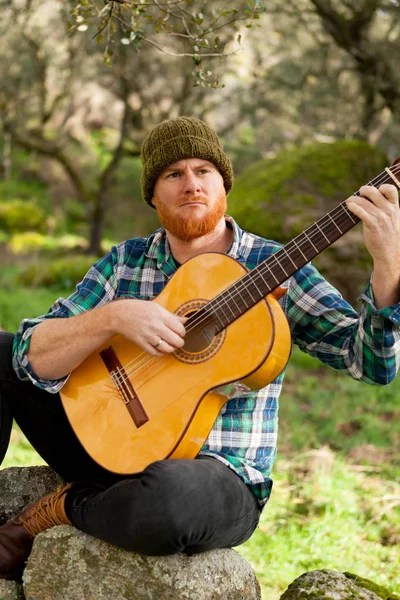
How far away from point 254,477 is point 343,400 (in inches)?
138

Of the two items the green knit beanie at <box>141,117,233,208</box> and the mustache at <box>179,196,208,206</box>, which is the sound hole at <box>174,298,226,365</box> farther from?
the green knit beanie at <box>141,117,233,208</box>

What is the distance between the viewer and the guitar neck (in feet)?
7.43

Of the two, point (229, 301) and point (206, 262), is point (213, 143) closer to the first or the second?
point (206, 262)

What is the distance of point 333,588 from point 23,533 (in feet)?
3.95

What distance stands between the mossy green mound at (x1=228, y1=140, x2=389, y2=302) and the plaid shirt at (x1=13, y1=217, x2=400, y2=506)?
3.75 m

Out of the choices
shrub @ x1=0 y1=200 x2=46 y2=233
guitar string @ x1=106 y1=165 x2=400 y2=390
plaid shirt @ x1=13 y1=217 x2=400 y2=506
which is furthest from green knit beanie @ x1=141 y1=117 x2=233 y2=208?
shrub @ x1=0 y1=200 x2=46 y2=233

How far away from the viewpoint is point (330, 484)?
415 centimetres

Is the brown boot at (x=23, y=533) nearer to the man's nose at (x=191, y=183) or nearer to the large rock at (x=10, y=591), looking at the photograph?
the large rock at (x=10, y=591)

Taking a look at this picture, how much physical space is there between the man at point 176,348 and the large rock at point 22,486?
9.2 inches

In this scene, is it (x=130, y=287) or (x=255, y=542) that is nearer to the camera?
(x=130, y=287)

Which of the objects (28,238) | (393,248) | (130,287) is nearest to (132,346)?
(130,287)

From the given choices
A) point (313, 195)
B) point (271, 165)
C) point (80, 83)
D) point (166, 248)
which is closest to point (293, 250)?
point (166, 248)

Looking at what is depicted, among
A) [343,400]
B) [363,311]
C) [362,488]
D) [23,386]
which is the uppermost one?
[363,311]

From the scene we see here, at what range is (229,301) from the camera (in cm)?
236
